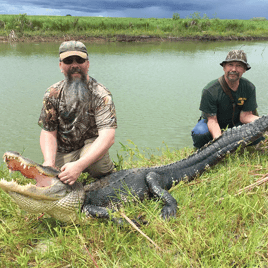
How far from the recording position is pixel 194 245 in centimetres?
199

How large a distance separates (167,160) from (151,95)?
186 inches

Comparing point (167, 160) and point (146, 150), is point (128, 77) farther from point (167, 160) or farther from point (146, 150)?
point (167, 160)

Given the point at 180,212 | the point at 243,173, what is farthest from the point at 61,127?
the point at 243,173

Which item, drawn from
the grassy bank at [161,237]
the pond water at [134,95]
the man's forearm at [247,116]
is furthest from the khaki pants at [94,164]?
the man's forearm at [247,116]

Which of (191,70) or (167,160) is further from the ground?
(191,70)

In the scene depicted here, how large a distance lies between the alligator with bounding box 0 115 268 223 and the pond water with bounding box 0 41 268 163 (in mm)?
1638

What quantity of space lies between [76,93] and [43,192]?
118 cm

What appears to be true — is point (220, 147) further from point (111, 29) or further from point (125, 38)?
point (111, 29)

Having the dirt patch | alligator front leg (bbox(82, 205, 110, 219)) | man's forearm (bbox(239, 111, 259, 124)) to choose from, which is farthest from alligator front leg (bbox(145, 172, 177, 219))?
the dirt patch

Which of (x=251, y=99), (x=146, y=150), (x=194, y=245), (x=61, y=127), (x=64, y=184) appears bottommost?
(x=146, y=150)

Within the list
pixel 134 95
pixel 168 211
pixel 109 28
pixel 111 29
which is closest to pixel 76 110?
pixel 168 211

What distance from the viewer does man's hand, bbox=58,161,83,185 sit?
7.68 ft

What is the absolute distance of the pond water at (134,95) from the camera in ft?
19.1

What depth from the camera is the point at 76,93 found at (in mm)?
2877
